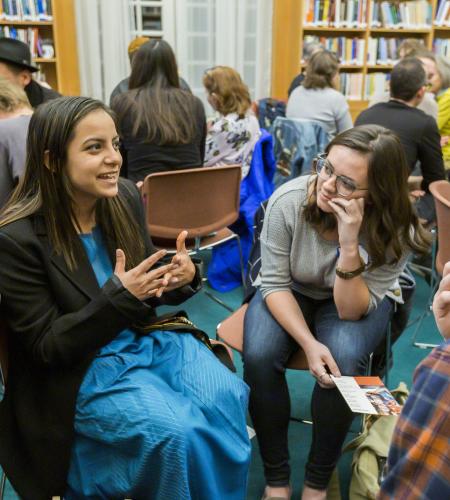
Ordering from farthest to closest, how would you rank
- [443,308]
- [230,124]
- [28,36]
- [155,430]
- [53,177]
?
[28,36]
[230,124]
[53,177]
[155,430]
[443,308]

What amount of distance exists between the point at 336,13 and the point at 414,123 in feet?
9.01

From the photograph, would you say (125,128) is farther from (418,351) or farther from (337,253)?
(418,351)

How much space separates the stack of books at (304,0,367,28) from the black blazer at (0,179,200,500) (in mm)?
4453

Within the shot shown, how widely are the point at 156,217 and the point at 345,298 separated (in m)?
1.15

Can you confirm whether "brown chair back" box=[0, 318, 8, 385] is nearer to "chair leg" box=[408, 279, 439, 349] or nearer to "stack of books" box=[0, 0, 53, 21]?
"chair leg" box=[408, 279, 439, 349]

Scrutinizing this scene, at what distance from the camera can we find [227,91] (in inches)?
129

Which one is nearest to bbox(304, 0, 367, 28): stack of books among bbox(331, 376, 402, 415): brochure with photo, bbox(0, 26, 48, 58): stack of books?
bbox(0, 26, 48, 58): stack of books

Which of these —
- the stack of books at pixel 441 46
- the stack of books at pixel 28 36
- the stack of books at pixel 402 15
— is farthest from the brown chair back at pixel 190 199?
the stack of books at pixel 441 46

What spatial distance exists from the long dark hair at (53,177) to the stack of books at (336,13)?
4237 millimetres

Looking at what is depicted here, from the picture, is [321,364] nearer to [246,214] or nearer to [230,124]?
[246,214]

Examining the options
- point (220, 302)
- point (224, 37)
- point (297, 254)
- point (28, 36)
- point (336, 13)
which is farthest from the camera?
point (224, 37)

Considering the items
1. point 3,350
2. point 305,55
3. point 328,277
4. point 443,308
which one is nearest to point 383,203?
point 328,277

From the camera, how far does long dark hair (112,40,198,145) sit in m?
2.78

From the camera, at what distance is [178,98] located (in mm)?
2812
